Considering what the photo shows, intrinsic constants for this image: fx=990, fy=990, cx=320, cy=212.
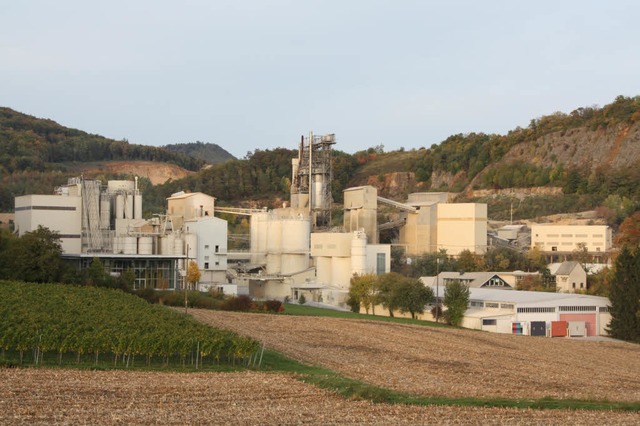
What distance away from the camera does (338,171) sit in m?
155

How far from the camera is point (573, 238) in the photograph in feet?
323

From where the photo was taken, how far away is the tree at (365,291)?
6969 cm

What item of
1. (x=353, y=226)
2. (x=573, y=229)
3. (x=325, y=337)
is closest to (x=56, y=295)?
(x=325, y=337)

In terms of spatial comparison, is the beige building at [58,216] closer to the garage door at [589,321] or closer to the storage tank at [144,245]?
the storage tank at [144,245]

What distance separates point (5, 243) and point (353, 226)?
3136 centimetres

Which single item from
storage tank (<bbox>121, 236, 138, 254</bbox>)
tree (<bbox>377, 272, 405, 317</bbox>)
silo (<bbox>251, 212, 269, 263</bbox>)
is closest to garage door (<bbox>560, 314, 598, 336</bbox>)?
tree (<bbox>377, 272, 405, 317</bbox>)

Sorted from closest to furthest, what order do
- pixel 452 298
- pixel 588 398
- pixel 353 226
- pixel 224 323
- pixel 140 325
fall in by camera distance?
pixel 588 398
pixel 140 325
pixel 224 323
pixel 452 298
pixel 353 226

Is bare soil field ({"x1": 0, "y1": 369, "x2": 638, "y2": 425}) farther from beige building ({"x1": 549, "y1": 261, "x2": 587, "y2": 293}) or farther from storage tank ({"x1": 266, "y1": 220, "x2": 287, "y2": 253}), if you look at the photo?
storage tank ({"x1": 266, "y1": 220, "x2": 287, "y2": 253})

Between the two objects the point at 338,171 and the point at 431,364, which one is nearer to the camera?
the point at 431,364

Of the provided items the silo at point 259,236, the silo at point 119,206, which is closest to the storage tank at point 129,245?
the silo at point 119,206

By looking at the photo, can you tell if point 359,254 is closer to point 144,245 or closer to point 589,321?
point 144,245

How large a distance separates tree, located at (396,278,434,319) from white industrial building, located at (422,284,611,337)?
11.9 feet

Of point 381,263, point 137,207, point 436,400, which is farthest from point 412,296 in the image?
point 436,400

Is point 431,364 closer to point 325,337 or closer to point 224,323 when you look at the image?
point 325,337
